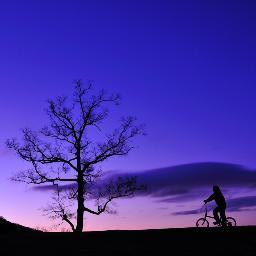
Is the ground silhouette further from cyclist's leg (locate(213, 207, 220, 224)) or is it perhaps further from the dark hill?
the dark hill

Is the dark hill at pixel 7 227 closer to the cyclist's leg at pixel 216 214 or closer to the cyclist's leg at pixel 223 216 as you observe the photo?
the cyclist's leg at pixel 216 214

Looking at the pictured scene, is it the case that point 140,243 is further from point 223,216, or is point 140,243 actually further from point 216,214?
point 216,214

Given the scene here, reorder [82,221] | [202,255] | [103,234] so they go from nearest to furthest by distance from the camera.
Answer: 1. [202,255]
2. [103,234]
3. [82,221]

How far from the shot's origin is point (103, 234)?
786 inches

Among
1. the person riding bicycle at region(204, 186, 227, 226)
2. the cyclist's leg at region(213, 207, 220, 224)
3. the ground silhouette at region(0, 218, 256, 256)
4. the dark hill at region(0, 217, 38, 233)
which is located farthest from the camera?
the dark hill at region(0, 217, 38, 233)

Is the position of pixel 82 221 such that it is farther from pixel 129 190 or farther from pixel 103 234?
pixel 103 234

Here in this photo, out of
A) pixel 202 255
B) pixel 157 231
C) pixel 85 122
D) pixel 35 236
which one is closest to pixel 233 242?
pixel 202 255

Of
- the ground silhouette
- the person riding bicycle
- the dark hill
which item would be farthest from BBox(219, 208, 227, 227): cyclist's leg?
the dark hill

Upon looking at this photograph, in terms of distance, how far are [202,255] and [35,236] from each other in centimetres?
848

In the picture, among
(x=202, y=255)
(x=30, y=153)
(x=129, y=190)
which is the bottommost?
(x=202, y=255)

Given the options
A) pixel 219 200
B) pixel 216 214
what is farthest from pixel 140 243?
pixel 216 214

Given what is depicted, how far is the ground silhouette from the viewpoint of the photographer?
15348mm

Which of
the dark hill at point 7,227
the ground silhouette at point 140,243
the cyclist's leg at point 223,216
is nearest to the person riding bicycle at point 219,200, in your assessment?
the cyclist's leg at point 223,216

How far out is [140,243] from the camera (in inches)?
667
